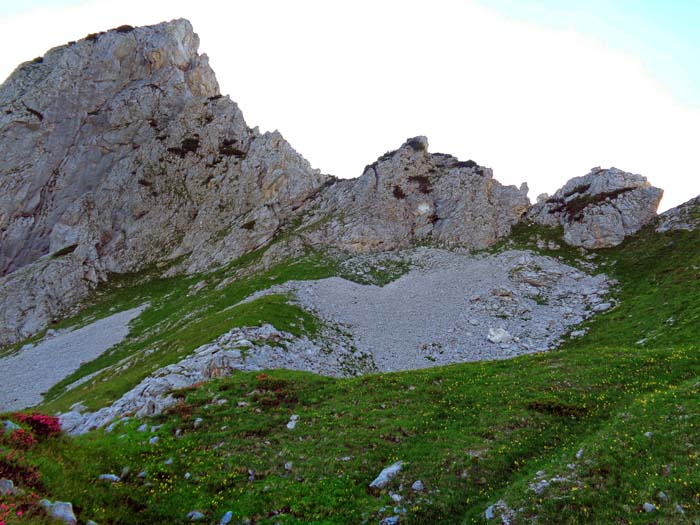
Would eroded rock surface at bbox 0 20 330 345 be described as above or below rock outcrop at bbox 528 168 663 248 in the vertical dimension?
above

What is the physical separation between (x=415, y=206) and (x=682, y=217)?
154ft

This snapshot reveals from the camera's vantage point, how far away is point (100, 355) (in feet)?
193

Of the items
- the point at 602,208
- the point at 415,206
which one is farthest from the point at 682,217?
the point at 415,206

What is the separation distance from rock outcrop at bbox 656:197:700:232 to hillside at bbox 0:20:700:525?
0.38 m

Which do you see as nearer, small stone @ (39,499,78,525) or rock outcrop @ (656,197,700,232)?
small stone @ (39,499,78,525)

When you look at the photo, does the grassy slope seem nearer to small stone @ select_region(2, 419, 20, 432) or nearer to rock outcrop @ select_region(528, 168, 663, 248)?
small stone @ select_region(2, 419, 20, 432)

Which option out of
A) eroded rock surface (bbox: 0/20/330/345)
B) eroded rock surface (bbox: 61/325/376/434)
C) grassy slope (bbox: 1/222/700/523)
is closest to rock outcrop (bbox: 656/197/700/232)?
grassy slope (bbox: 1/222/700/523)

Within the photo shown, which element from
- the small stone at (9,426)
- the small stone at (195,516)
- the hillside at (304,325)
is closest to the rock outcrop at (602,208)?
the hillside at (304,325)

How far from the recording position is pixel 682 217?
64875 millimetres

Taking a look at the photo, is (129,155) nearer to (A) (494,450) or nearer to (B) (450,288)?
(B) (450,288)

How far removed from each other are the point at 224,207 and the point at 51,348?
5072cm

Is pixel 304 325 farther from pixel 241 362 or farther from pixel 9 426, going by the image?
pixel 9 426

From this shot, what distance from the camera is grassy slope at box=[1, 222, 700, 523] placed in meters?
14.0

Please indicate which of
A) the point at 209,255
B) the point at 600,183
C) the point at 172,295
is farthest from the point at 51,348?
the point at 600,183
